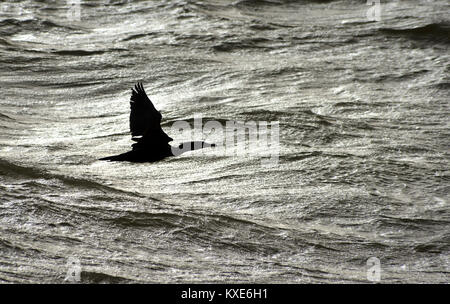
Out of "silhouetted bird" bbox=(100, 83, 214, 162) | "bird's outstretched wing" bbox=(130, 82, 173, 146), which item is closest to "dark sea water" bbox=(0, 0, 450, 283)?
"silhouetted bird" bbox=(100, 83, 214, 162)

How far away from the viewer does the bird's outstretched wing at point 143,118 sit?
4.57m

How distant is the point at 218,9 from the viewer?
8.26 m

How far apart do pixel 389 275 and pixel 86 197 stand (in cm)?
179

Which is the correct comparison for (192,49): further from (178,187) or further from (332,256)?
(332,256)

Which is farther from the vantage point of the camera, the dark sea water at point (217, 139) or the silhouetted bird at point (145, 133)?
the silhouetted bird at point (145, 133)

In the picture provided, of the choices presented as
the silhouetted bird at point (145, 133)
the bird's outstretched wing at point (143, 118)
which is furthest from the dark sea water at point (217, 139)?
the bird's outstretched wing at point (143, 118)

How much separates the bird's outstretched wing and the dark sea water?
1.53 ft

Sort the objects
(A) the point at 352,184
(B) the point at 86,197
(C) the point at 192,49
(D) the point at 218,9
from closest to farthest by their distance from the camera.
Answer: (B) the point at 86,197 < (A) the point at 352,184 < (C) the point at 192,49 < (D) the point at 218,9

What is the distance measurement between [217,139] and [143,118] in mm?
1394

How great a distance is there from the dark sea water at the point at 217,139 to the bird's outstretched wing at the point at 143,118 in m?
0.47

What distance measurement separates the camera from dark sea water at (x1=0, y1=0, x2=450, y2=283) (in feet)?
14.6

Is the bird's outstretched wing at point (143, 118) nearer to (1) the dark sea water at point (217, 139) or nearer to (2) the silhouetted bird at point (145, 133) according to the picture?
(2) the silhouetted bird at point (145, 133)

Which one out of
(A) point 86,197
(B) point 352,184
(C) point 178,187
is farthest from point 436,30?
(A) point 86,197

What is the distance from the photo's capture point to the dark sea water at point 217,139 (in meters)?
4.45
